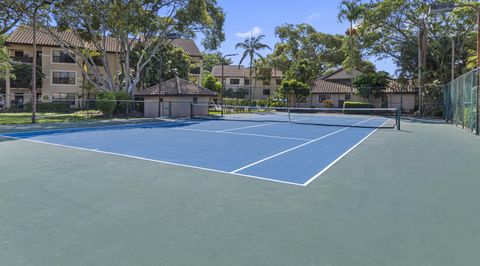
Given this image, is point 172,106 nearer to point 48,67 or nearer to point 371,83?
point 48,67

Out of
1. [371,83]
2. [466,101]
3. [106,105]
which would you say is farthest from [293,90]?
[466,101]

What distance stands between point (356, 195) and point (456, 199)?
159cm

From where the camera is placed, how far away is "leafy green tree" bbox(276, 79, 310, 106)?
44.1 metres

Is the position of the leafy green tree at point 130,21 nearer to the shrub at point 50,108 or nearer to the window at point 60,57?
the shrub at point 50,108

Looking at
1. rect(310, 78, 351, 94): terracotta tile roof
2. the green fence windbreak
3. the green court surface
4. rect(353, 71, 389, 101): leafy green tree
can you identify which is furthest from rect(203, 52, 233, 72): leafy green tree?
the green court surface

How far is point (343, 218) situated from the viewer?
15.9ft

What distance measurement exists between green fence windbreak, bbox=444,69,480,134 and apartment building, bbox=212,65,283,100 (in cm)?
3867

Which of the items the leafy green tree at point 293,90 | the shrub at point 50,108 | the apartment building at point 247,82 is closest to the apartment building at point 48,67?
the shrub at point 50,108

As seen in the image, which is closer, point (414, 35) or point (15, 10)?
point (15, 10)

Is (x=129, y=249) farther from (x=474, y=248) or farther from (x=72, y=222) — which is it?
(x=474, y=248)

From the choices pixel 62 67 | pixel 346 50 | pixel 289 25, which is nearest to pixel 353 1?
pixel 346 50

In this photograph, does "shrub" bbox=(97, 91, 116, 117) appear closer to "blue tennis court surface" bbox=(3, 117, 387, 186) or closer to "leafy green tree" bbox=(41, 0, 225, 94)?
"leafy green tree" bbox=(41, 0, 225, 94)

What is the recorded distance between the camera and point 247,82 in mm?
68688

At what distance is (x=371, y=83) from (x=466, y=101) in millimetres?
22726
